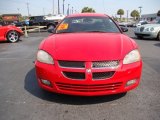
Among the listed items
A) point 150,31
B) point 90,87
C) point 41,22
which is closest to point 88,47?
point 90,87

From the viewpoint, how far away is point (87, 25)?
5203 millimetres

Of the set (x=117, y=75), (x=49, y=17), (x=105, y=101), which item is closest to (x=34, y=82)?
(x=105, y=101)

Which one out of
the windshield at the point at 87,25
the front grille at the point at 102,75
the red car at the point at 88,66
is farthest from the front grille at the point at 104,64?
the windshield at the point at 87,25

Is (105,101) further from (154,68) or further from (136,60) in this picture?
(154,68)

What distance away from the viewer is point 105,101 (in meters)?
3.86

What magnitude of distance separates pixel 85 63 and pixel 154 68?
129 inches

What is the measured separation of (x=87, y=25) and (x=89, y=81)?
6.73ft

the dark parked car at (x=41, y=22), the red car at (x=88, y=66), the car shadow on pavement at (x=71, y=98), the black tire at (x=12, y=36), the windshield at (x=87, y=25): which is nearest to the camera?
the red car at (x=88, y=66)

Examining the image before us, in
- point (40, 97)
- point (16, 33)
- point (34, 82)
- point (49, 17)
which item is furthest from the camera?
point (49, 17)

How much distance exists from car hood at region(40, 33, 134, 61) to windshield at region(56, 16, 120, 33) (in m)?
0.50

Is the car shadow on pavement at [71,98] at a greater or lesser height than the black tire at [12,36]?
lesser

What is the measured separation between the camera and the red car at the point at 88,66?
347cm

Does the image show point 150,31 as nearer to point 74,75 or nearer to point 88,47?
point 88,47

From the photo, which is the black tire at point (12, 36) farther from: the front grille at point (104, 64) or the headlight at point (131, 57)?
the front grille at point (104, 64)
